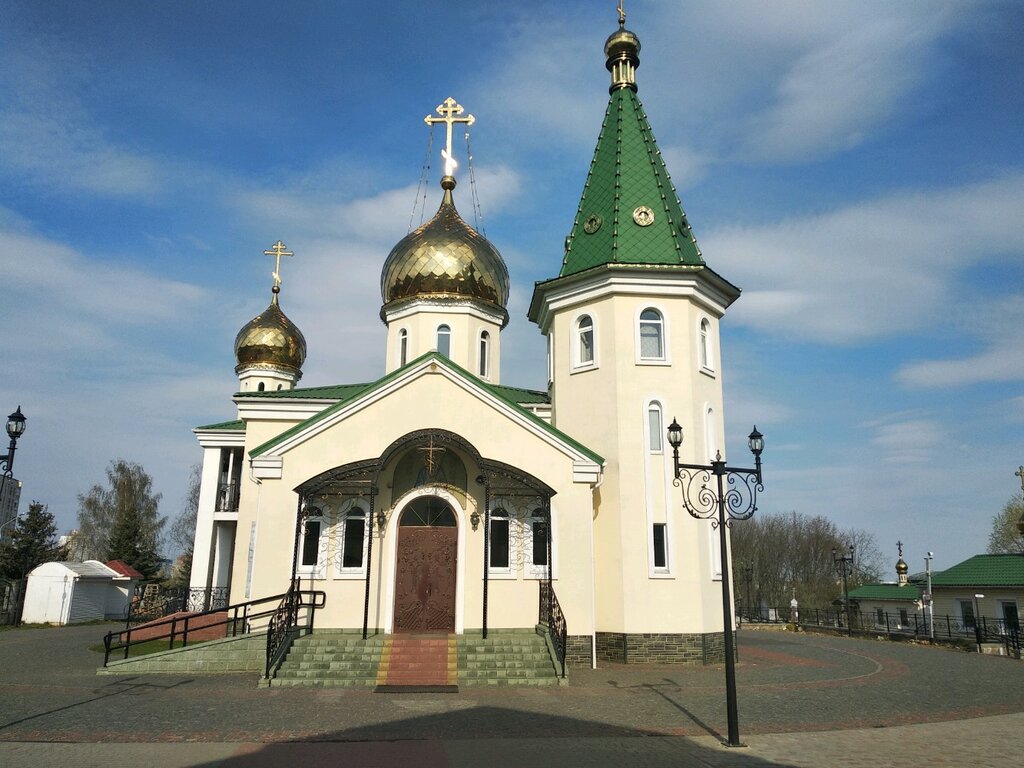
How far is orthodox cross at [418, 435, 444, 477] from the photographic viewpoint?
15375 millimetres

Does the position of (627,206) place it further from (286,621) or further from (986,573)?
(986,573)

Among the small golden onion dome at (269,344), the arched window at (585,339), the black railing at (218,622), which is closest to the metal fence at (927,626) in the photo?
the arched window at (585,339)

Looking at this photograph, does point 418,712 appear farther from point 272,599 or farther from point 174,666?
point 174,666

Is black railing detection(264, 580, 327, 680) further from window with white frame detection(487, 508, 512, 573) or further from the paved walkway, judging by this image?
window with white frame detection(487, 508, 512, 573)

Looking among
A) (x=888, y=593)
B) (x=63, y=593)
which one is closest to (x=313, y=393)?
(x=63, y=593)

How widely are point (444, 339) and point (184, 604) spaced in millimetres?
13720

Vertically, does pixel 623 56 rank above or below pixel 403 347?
above

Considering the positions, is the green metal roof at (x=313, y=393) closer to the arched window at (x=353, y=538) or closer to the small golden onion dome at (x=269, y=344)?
the arched window at (x=353, y=538)

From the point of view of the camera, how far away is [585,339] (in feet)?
63.6

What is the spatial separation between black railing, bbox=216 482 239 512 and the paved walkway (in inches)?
489

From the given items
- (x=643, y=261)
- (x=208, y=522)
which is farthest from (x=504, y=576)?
(x=208, y=522)

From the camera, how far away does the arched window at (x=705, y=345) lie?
19016mm

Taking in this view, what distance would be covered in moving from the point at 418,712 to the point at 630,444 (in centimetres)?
855

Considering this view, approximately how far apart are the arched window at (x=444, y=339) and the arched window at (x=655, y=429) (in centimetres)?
731
